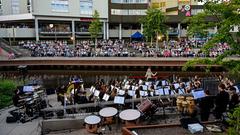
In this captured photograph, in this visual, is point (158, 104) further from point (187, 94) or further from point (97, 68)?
point (97, 68)

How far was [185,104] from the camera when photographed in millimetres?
14711

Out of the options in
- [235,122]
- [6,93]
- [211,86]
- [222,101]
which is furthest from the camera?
[6,93]

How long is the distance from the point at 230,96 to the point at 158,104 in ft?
11.5

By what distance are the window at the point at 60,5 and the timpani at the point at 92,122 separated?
46.0 m

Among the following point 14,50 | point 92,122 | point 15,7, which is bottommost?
point 92,122

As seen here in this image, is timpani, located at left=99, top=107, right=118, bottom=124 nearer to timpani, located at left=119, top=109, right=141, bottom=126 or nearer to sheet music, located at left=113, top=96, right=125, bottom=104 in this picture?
timpani, located at left=119, top=109, right=141, bottom=126

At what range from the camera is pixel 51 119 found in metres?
15.0

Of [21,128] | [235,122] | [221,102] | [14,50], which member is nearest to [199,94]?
[221,102]

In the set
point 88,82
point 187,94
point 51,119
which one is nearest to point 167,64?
point 88,82

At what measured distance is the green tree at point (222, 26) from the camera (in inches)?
296

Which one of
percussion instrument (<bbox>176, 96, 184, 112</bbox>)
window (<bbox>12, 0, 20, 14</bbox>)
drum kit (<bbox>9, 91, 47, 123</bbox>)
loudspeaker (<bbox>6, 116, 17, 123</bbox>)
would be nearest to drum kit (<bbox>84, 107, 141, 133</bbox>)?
percussion instrument (<bbox>176, 96, 184, 112</bbox>)

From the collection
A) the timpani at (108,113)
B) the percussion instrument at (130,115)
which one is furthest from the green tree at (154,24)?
the percussion instrument at (130,115)

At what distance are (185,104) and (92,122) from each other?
475cm

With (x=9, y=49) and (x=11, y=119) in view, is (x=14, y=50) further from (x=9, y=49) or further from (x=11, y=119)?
(x=11, y=119)
